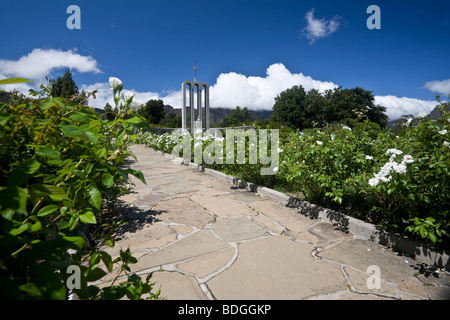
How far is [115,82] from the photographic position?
4.25ft

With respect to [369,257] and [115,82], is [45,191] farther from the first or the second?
[369,257]

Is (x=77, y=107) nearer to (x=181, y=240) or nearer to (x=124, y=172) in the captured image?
(x=124, y=172)

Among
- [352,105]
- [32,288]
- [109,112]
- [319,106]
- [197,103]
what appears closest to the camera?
[32,288]

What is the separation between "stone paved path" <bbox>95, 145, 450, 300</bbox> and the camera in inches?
70.3

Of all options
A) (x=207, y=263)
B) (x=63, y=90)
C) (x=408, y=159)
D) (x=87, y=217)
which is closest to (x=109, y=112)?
(x=87, y=217)

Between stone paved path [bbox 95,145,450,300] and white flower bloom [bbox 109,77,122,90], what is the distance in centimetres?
132

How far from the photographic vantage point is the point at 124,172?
1243mm

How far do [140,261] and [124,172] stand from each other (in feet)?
4.10

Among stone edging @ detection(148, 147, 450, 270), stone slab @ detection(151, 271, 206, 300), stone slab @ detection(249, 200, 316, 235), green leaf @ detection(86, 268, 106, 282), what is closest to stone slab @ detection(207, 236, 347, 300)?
stone slab @ detection(151, 271, 206, 300)

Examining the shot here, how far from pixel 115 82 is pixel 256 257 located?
182cm

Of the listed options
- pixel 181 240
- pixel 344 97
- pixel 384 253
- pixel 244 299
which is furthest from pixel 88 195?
pixel 344 97

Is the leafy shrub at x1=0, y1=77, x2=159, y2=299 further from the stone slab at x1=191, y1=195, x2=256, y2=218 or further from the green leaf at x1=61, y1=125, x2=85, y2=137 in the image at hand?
the stone slab at x1=191, y1=195, x2=256, y2=218

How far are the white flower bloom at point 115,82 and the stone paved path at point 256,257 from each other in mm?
1321

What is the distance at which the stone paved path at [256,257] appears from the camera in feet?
5.86
